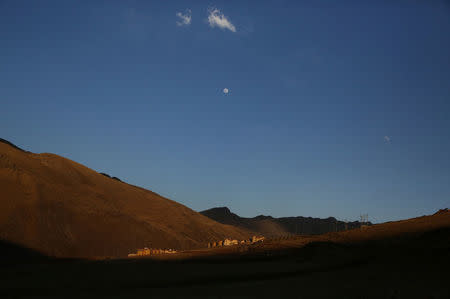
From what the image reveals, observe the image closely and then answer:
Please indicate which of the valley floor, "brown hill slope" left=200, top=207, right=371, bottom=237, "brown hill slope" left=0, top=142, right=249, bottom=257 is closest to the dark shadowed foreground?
the valley floor

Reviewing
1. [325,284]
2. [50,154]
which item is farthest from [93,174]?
[325,284]

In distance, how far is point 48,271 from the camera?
70.7 feet

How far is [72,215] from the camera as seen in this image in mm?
46188

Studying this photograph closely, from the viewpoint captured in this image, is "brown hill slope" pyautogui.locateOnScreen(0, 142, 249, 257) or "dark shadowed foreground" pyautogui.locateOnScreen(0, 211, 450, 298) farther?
"brown hill slope" pyautogui.locateOnScreen(0, 142, 249, 257)

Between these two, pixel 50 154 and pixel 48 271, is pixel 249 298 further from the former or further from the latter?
pixel 50 154

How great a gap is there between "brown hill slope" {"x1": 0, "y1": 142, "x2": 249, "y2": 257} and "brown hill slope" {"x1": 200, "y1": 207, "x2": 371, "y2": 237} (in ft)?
217

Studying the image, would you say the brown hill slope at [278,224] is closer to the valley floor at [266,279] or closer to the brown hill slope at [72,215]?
the brown hill slope at [72,215]

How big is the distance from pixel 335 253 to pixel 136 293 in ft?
51.6

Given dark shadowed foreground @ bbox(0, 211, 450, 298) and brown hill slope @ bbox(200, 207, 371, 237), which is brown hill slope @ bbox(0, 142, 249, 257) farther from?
brown hill slope @ bbox(200, 207, 371, 237)

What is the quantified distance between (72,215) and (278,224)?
4427 inches

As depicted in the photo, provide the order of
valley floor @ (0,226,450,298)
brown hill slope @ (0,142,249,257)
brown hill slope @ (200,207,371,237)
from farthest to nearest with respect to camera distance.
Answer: brown hill slope @ (200,207,371,237)
brown hill slope @ (0,142,249,257)
valley floor @ (0,226,450,298)

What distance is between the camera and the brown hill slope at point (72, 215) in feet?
131

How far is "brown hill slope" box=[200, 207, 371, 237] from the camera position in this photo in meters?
134

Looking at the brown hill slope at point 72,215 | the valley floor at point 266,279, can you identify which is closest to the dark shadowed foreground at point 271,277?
the valley floor at point 266,279
